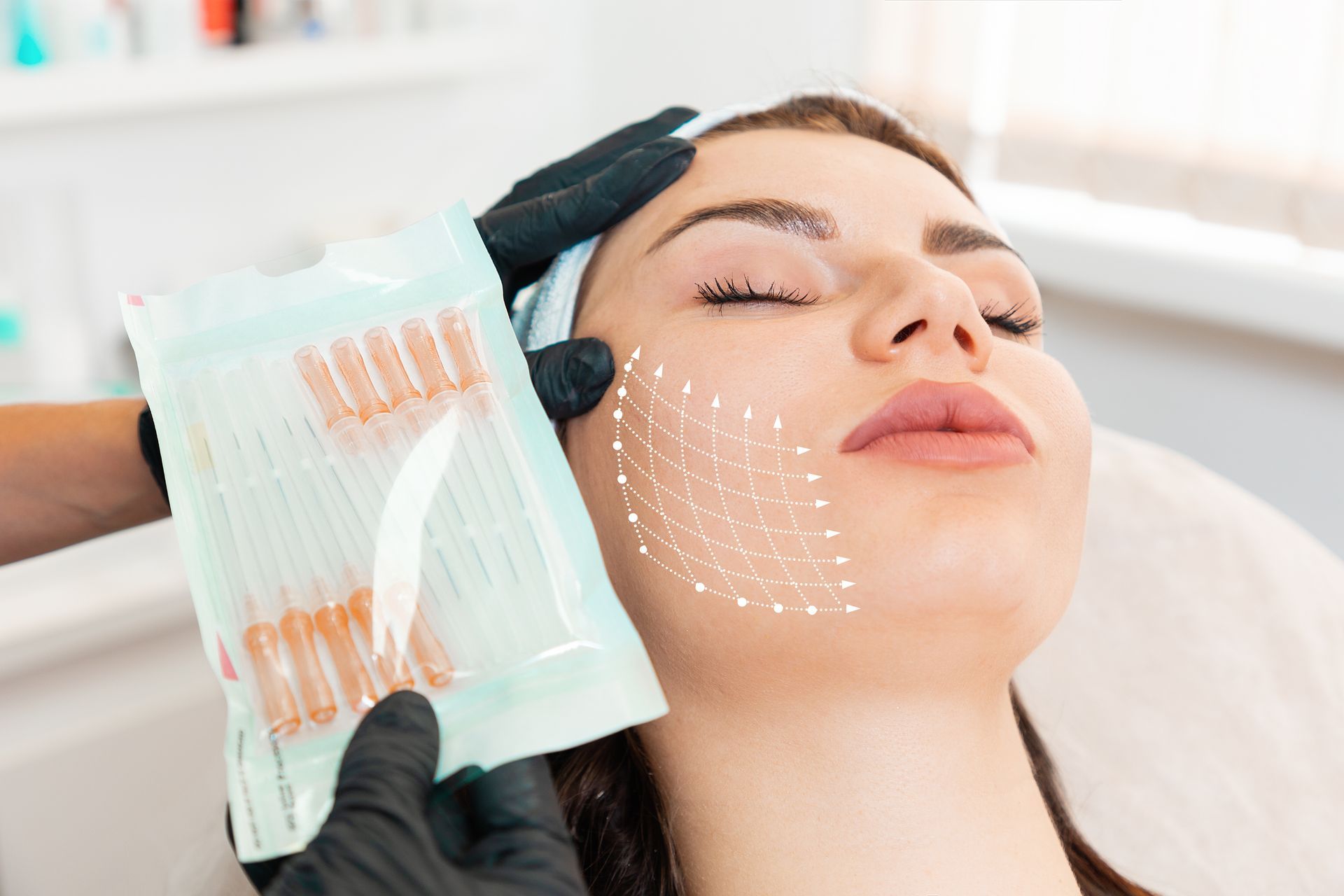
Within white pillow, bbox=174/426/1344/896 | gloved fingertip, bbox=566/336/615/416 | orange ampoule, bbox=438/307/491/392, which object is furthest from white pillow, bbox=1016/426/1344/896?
orange ampoule, bbox=438/307/491/392

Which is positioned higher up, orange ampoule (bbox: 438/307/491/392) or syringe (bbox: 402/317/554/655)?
orange ampoule (bbox: 438/307/491/392)

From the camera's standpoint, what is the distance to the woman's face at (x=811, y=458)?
2.58 ft

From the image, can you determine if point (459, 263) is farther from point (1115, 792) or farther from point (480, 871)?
Result: point (1115, 792)

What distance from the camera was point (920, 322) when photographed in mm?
848

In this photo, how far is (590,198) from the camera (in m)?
1.01

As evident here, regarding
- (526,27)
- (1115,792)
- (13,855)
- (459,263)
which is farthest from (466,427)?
(526,27)

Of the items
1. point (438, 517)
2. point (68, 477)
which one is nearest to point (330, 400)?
point (438, 517)

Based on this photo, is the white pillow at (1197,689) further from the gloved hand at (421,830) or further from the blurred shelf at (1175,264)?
the gloved hand at (421,830)

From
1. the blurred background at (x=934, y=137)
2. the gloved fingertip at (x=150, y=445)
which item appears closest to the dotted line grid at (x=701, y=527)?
the gloved fingertip at (x=150, y=445)

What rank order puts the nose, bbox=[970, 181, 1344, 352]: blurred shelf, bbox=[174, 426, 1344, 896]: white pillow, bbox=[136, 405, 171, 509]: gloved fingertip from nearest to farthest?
the nose
bbox=[136, 405, 171, 509]: gloved fingertip
bbox=[174, 426, 1344, 896]: white pillow
bbox=[970, 181, 1344, 352]: blurred shelf

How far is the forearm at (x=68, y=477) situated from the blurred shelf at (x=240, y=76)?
819 mm

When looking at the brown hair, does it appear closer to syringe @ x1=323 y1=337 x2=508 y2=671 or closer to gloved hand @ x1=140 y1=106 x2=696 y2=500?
gloved hand @ x1=140 y1=106 x2=696 y2=500

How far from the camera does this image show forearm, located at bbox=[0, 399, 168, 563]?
1.12 m

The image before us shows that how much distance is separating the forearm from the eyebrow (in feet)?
2.00
